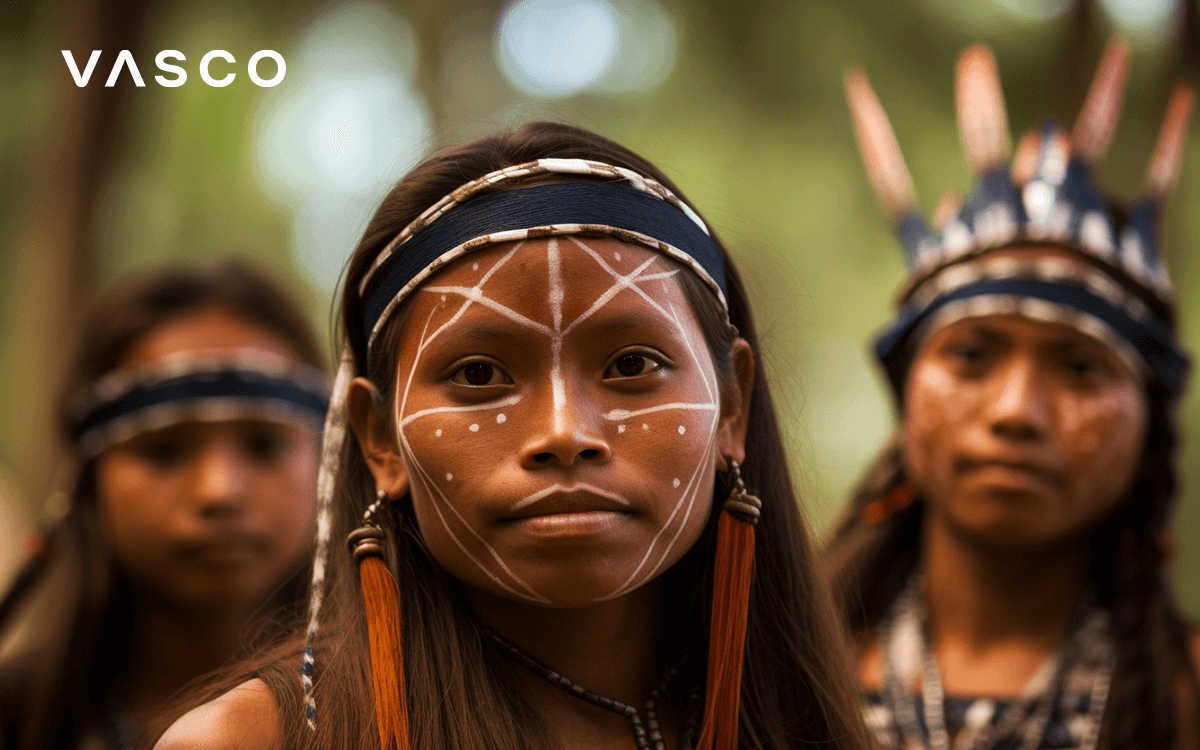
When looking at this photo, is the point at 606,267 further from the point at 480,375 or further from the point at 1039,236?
the point at 1039,236

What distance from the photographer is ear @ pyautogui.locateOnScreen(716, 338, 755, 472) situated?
2.37 metres

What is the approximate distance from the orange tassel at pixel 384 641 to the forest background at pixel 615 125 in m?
4.48

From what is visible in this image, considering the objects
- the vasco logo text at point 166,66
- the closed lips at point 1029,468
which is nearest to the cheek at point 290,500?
the closed lips at point 1029,468

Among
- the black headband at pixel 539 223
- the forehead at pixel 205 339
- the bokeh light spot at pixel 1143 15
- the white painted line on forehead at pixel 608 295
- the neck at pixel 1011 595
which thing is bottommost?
the neck at pixel 1011 595

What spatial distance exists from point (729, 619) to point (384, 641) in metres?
0.63

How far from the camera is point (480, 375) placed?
2113 mm

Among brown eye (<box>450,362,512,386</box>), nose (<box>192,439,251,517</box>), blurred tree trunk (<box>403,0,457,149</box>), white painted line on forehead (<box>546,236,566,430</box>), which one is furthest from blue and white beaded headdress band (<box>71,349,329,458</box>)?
blurred tree trunk (<box>403,0,457,149</box>)

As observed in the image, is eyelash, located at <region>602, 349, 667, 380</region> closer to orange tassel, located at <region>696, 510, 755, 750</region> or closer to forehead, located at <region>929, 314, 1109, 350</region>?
orange tassel, located at <region>696, 510, 755, 750</region>

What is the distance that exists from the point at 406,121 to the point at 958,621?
15.5ft

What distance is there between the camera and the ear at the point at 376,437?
7.45 feet

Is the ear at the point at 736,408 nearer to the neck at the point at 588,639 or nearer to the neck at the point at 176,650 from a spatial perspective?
the neck at the point at 588,639

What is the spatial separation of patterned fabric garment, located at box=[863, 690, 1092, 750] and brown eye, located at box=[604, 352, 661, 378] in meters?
1.62

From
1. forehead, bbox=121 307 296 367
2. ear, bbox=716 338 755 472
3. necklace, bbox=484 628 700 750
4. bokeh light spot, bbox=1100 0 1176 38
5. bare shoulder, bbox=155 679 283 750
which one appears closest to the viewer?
bare shoulder, bbox=155 679 283 750

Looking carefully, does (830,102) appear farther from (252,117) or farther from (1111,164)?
(252,117)
